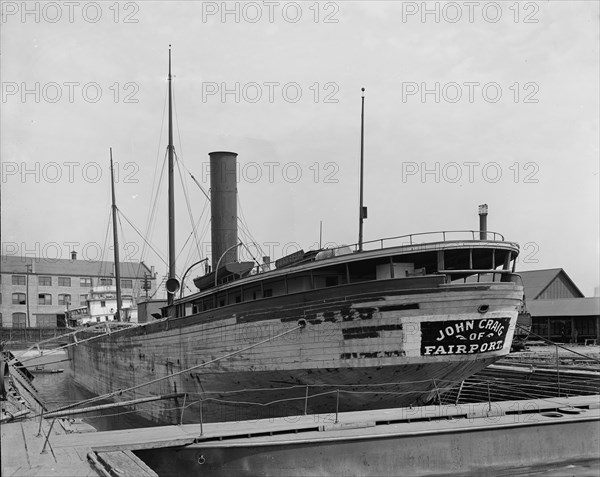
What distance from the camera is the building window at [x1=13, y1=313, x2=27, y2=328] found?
6594 cm

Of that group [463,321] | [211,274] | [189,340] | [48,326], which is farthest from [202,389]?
[48,326]

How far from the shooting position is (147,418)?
2003 cm

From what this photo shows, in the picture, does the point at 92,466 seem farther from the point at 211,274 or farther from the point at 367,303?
the point at 211,274

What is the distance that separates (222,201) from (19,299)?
53.1m

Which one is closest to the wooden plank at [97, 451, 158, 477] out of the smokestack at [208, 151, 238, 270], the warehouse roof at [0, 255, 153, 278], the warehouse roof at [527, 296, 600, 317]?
the smokestack at [208, 151, 238, 270]

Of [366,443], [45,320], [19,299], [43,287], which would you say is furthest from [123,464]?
[45,320]

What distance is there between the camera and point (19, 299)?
218 ft

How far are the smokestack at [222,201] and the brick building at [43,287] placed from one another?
44.7m

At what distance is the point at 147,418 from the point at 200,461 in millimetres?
10741

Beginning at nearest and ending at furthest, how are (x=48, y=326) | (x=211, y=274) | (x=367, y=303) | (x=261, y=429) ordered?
1. (x=261, y=429)
2. (x=367, y=303)
3. (x=211, y=274)
4. (x=48, y=326)

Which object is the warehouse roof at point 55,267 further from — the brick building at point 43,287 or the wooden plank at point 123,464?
the wooden plank at point 123,464

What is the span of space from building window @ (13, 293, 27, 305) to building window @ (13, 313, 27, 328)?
1301 millimetres

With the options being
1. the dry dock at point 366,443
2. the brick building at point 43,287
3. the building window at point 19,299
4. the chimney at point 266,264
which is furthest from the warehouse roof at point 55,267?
the dry dock at point 366,443

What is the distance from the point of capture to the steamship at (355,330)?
1277cm
